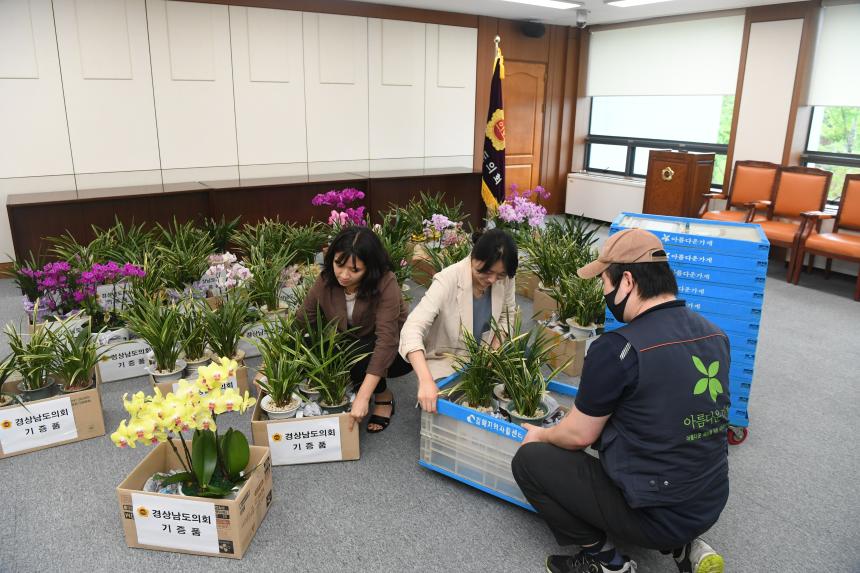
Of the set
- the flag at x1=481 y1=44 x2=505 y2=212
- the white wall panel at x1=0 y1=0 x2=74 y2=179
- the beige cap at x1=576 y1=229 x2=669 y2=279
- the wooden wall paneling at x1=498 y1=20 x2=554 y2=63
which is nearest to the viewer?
the beige cap at x1=576 y1=229 x2=669 y2=279

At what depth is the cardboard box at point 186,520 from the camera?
1.82m

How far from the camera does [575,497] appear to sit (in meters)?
1.70

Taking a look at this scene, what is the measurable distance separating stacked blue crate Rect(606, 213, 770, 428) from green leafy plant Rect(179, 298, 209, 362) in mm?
2125

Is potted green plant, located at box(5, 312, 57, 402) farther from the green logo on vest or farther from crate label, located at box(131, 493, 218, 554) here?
the green logo on vest

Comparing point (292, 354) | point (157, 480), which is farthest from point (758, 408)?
point (157, 480)

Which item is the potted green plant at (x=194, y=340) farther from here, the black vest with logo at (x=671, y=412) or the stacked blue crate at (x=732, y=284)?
the stacked blue crate at (x=732, y=284)

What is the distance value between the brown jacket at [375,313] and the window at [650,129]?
17.6ft

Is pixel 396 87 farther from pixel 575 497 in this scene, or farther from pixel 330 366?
pixel 575 497

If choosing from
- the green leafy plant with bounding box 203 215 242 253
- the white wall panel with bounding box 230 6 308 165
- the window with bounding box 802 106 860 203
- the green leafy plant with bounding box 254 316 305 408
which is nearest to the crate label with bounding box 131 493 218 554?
the green leafy plant with bounding box 254 316 305 408

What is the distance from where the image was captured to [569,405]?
8.24ft

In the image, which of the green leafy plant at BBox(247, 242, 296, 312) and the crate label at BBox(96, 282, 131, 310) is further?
the green leafy plant at BBox(247, 242, 296, 312)

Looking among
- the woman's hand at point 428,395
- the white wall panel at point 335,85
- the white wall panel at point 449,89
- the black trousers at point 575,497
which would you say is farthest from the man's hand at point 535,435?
the white wall panel at point 449,89

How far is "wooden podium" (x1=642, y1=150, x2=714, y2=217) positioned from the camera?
611 cm

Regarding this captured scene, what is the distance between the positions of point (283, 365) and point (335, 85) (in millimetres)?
4477
